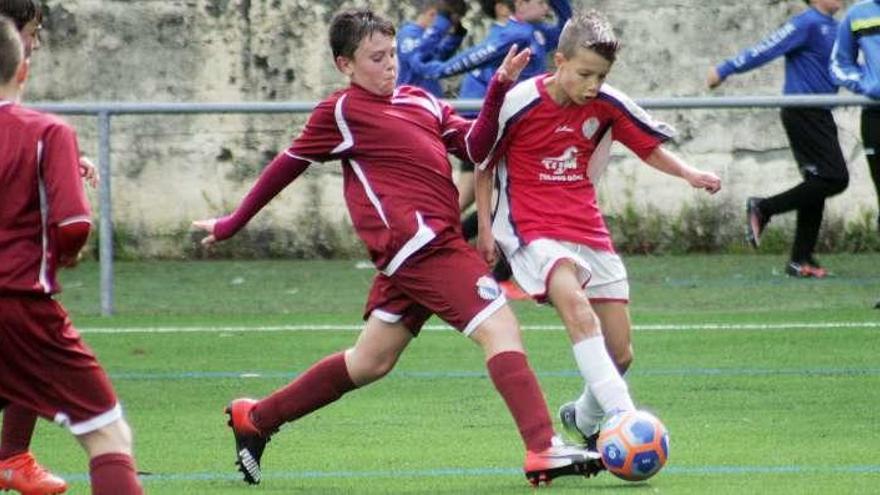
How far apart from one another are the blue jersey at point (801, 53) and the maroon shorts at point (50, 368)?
846cm

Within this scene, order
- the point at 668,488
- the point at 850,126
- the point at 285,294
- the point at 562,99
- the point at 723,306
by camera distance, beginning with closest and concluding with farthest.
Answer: the point at 668,488
the point at 562,99
the point at 723,306
the point at 285,294
the point at 850,126

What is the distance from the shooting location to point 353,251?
613 inches

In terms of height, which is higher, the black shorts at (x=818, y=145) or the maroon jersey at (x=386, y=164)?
the maroon jersey at (x=386, y=164)

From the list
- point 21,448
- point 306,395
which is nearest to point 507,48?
point 306,395

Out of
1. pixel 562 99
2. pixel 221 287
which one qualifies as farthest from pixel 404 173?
pixel 221 287

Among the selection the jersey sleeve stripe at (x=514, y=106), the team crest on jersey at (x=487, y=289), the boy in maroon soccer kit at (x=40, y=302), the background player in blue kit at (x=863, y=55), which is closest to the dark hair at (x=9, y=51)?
the boy in maroon soccer kit at (x=40, y=302)

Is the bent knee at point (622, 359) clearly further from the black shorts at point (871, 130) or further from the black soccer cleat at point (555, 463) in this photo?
the black shorts at point (871, 130)

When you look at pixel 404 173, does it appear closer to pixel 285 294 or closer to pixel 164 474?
pixel 164 474

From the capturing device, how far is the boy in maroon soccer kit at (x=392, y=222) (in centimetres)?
728

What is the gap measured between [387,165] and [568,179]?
26.3 inches

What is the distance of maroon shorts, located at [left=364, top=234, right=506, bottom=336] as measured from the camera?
7.28m

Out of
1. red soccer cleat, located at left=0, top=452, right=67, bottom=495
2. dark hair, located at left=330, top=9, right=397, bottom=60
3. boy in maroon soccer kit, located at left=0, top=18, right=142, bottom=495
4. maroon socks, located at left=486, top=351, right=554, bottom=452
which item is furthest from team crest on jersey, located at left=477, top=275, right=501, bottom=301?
boy in maroon soccer kit, located at left=0, top=18, right=142, bottom=495

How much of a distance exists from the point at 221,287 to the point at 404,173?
6.98 m

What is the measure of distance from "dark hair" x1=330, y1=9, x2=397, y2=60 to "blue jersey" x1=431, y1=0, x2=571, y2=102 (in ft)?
19.6
